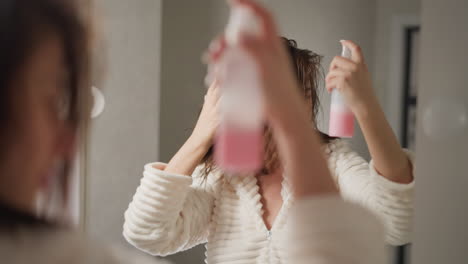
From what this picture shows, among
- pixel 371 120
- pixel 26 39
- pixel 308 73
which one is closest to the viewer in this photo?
pixel 26 39

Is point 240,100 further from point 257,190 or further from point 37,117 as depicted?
point 257,190

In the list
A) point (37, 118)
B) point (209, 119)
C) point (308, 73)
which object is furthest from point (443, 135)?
point (37, 118)

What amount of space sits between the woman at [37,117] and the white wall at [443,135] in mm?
458

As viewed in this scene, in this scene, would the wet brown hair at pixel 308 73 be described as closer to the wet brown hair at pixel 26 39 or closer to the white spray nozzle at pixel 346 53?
the white spray nozzle at pixel 346 53

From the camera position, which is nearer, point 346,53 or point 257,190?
point 346,53

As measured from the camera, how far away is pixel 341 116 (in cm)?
64

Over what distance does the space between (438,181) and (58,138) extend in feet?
1.68

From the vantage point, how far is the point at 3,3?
0.89ft

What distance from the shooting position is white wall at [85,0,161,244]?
81cm

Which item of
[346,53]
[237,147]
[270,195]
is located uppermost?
[346,53]

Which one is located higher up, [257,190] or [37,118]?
[37,118]

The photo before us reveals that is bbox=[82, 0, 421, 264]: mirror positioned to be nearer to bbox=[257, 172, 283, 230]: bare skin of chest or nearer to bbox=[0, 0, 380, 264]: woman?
bbox=[257, 172, 283, 230]: bare skin of chest

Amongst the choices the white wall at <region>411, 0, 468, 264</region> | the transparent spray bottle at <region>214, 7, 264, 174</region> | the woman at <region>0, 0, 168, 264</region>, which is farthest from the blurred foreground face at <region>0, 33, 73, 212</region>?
the white wall at <region>411, 0, 468, 264</region>

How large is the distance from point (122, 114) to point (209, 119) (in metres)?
Answer: 0.20
